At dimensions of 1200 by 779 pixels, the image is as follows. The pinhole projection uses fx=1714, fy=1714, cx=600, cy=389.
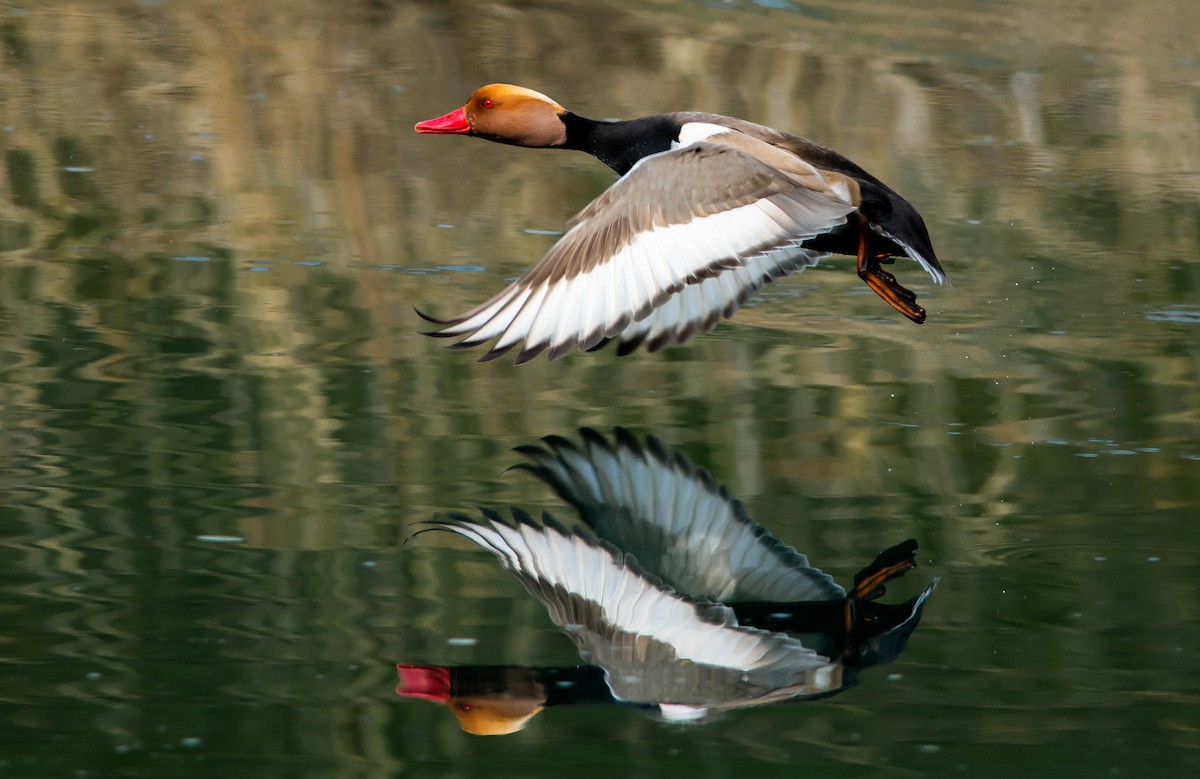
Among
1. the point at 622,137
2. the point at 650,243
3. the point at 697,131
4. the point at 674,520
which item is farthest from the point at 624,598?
the point at 622,137

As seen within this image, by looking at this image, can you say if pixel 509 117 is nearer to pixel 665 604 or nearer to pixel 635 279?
pixel 635 279

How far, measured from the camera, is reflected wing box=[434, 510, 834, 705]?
4320 mm

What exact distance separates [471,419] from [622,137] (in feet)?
5.82

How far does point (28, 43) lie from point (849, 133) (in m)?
6.54

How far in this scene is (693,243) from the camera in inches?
226

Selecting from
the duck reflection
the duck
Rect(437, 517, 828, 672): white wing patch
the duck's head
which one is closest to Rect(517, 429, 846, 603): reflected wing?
the duck reflection

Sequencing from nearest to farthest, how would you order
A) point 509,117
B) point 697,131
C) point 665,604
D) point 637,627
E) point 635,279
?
point 637,627 → point 665,604 → point 635,279 → point 697,131 → point 509,117

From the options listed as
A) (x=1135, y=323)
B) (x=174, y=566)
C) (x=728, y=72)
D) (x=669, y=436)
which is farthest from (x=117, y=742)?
(x=728, y=72)

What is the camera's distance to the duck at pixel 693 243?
18.1ft

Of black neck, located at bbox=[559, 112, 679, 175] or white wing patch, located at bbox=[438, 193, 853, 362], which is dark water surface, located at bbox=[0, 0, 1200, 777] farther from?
black neck, located at bbox=[559, 112, 679, 175]

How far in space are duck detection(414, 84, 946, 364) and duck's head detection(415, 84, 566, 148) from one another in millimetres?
917

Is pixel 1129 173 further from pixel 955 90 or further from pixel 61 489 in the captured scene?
pixel 61 489

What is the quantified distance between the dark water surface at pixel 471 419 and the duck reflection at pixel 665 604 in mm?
86

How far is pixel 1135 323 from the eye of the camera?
8055 millimetres
